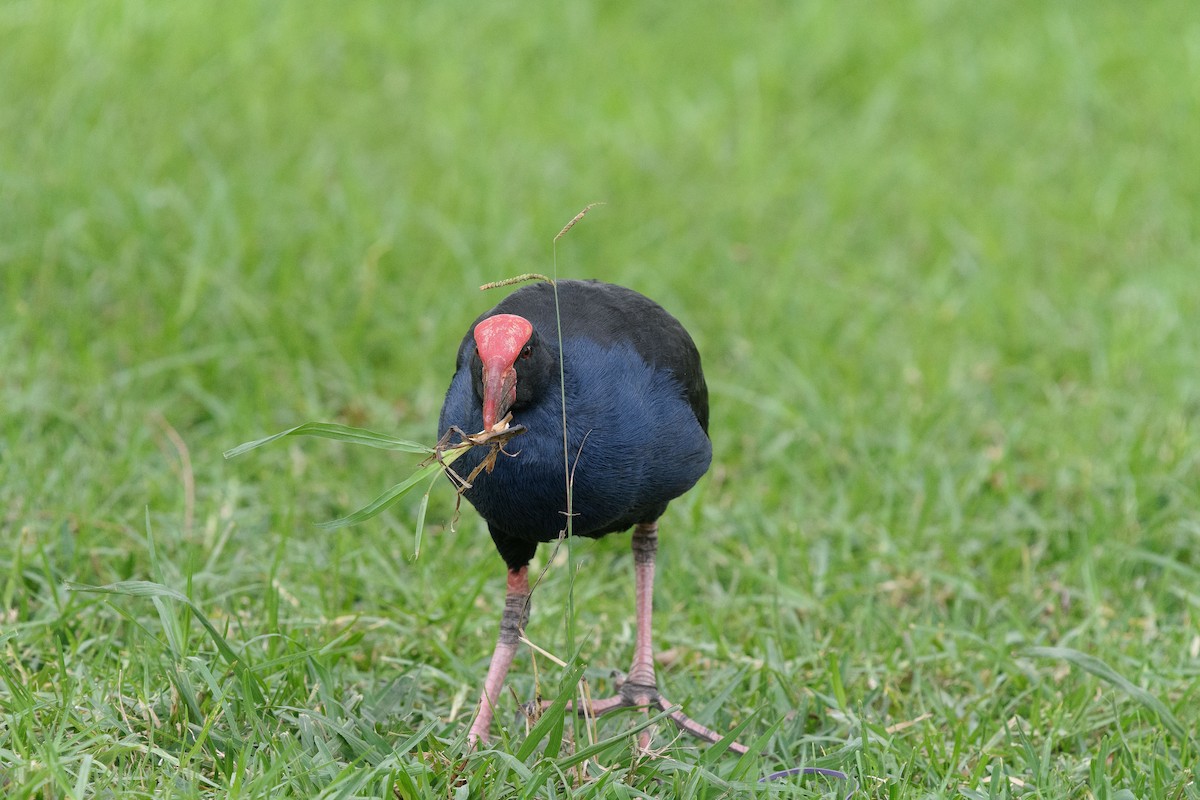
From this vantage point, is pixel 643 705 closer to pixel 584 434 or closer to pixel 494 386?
pixel 584 434

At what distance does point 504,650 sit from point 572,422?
2.29 ft

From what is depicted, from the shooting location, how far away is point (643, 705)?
3283mm

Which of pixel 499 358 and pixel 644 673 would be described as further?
pixel 644 673

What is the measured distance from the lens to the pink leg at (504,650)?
10.6 feet

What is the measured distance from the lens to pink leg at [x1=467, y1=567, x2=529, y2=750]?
324cm

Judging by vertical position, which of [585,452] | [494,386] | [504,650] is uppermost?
[494,386]

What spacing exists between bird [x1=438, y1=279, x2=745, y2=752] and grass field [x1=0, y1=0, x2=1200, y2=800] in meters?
0.42

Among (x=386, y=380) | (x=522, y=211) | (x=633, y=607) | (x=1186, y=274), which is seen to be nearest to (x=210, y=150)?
(x=522, y=211)

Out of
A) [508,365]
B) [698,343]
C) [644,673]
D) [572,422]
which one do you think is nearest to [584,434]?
[572,422]

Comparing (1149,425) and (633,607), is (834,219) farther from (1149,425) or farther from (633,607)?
(633,607)

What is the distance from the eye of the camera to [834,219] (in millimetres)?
6906

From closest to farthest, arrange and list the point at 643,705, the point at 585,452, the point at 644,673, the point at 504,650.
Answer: the point at 585,452 → the point at 643,705 → the point at 504,650 → the point at 644,673

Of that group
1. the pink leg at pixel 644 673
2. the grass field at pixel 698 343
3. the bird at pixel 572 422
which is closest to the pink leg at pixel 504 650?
the bird at pixel 572 422

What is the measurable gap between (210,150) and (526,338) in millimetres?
3985
